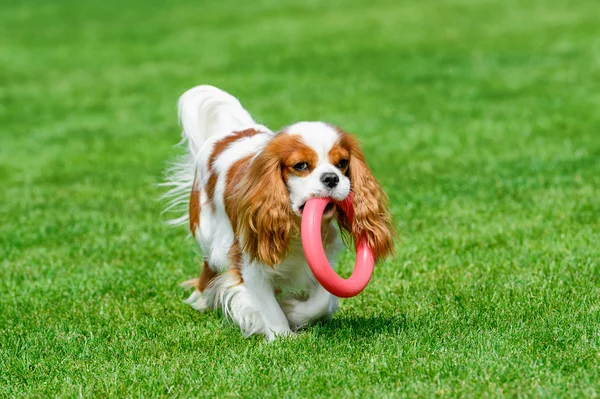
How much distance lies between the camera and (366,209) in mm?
5926

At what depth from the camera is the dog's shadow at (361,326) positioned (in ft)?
19.7

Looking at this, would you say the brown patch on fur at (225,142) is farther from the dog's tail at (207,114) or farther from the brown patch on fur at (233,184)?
the dog's tail at (207,114)

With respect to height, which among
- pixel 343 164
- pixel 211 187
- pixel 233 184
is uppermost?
pixel 343 164

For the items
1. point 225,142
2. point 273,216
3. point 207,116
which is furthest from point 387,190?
point 273,216

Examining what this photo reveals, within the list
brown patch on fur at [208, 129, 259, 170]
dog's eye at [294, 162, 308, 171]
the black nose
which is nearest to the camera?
the black nose

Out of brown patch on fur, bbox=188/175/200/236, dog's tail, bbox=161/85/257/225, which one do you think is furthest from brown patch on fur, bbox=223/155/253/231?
dog's tail, bbox=161/85/257/225

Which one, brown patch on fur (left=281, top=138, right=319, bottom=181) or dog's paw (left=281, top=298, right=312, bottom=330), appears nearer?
brown patch on fur (left=281, top=138, right=319, bottom=181)

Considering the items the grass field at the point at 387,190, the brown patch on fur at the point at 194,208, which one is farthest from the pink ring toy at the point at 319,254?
the brown patch on fur at the point at 194,208

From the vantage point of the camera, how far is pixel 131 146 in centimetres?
1475

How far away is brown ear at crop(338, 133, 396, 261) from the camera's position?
231 inches

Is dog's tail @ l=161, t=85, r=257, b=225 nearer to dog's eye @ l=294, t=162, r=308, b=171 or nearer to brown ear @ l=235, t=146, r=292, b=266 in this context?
brown ear @ l=235, t=146, r=292, b=266

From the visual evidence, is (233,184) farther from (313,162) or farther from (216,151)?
(313,162)

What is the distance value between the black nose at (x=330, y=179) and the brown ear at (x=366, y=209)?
28cm

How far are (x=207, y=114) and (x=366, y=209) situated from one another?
1939 millimetres
